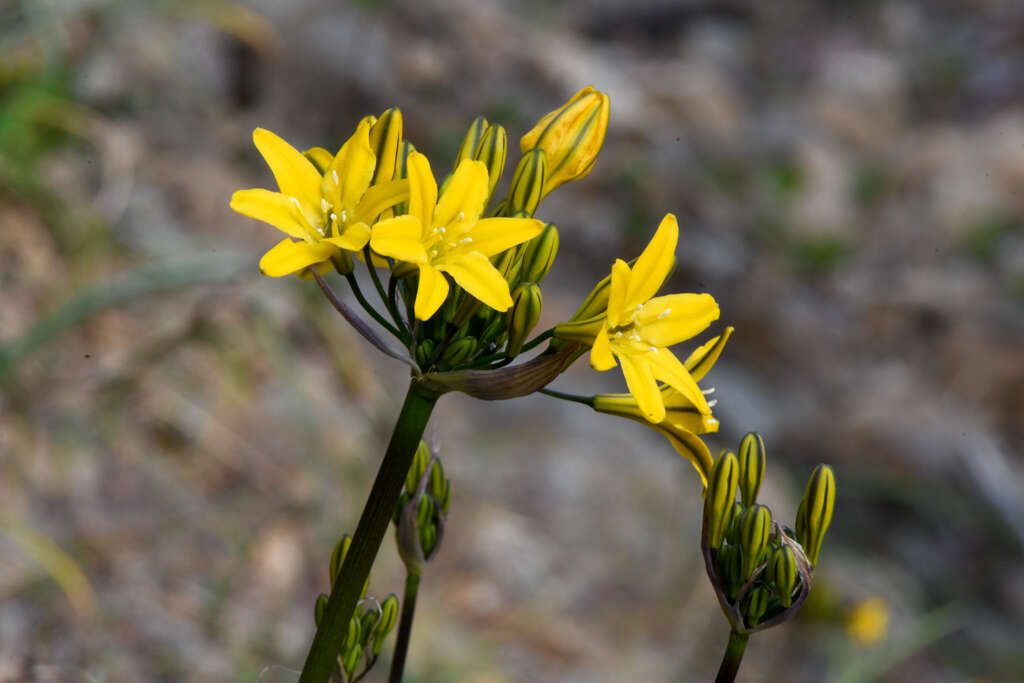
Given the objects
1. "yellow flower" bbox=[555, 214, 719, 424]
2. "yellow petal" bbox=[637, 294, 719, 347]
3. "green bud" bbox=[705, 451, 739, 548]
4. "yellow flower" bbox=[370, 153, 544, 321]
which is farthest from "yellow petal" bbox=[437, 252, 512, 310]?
"green bud" bbox=[705, 451, 739, 548]

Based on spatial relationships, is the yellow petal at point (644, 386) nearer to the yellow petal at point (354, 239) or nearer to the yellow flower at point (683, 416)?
the yellow flower at point (683, 416)

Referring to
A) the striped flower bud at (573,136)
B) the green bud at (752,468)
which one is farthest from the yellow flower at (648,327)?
the striped flower bud at (573,136)

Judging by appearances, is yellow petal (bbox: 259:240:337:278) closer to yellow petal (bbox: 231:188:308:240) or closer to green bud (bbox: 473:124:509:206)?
yellow petal (bbox: 231:188:308:240)

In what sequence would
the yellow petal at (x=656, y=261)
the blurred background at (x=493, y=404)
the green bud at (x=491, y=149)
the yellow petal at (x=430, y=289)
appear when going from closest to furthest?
the yellow petal at (x=430, y=289), the yellow petal at (x=656, y=261), the green bud at (x=491, y=149), the blurred background at (x=493, y=404)

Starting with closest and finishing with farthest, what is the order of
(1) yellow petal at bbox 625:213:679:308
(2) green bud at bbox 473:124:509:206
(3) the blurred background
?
(1) yellow petal at bbox 625:213:679:308, (2) green bud at bbox 473:124:509:206, (3) the blurred background

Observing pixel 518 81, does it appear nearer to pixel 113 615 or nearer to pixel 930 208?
pixel 930 208

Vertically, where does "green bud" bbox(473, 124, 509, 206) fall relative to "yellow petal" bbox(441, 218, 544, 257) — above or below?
above
